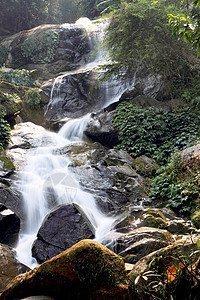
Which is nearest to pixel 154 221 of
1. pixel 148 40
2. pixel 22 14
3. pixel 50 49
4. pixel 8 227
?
pixel 8 227

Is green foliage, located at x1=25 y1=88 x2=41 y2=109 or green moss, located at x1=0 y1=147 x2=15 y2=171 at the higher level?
green foliage, located at x1=25 y1=88 x2=41 y2=109

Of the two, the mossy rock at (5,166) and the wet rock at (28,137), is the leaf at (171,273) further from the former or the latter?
the wet rock at (28,137)

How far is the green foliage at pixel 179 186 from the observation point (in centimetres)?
562

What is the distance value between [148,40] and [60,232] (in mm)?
9696

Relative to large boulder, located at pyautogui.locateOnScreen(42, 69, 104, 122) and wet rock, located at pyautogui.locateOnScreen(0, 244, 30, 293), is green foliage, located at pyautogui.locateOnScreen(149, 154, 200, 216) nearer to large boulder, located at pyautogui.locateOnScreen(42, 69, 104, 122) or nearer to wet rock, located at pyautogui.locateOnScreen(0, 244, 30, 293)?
wet rock, located at pyautogui.locateOnScreen(0, 244, 30, 293)

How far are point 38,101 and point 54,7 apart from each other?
57.0ft

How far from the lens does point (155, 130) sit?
33.0 feet

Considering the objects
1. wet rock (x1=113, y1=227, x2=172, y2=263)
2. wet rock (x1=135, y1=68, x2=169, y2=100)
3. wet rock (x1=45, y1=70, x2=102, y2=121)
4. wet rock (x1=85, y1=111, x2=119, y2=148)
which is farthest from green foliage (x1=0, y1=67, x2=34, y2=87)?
wet rock (x1=113, y1=227, x2=172, y2=263)

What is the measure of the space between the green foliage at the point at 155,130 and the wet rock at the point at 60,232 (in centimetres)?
495

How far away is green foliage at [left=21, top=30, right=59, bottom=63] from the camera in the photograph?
19.7 meters

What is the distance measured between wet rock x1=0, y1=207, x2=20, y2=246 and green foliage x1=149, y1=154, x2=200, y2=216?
12.3ft

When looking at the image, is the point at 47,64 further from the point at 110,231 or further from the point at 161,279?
the point at 161,279

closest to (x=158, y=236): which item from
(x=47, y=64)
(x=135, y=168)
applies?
(x=135, y=168)

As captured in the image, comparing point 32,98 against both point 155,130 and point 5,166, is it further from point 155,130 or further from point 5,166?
point 155,130
